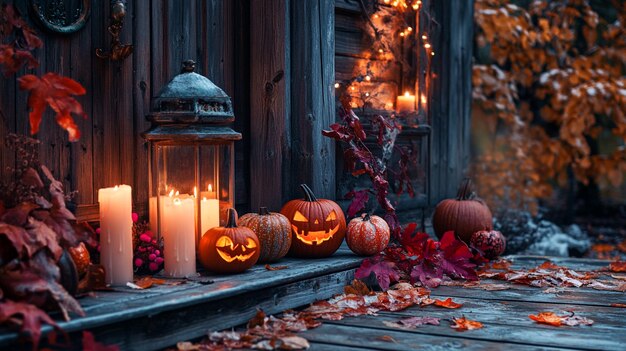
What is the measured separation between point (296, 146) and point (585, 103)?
5.23 meters

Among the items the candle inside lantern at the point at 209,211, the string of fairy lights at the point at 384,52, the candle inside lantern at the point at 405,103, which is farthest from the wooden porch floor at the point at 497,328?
the candle inside lantern at the point at 405,103

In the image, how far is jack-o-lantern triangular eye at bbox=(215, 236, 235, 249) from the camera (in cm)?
403

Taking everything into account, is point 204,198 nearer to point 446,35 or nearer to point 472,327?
point 472,327

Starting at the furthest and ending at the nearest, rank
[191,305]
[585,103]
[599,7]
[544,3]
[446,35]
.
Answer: [599,7] < [544,3] < [585,103] < [446,35] < [191,305]

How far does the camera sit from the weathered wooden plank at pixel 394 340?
346cm

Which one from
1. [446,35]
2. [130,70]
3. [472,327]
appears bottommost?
[472,327]

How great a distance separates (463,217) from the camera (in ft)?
19.8

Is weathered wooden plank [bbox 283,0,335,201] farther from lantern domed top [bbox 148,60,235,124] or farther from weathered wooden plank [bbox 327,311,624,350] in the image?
weathered wooden plank [bbox 327,311,624,350]

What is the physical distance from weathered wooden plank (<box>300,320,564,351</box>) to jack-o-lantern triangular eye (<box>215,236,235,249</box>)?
1.99 feet

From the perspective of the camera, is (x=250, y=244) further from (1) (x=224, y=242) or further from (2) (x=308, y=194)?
(2) (x=308, y=194)

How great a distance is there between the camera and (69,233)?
10.7 ft

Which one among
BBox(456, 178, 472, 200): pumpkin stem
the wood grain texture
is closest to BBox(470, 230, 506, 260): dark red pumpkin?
BBox(456, 178, 472, 200): pumpkin stem

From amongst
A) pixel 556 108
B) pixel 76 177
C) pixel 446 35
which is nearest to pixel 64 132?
pixel 76 177

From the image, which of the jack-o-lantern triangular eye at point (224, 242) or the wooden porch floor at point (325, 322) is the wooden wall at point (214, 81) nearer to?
the jack-o-lantern triangular eye at point (224, 242)
